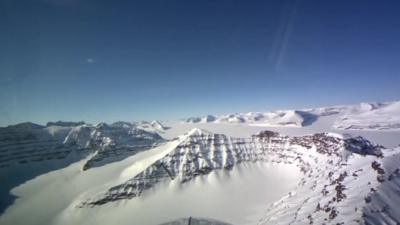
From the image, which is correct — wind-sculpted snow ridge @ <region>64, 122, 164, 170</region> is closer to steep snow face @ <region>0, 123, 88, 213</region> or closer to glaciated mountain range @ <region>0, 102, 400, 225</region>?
glaciated mountain range @ <region>0, 102, 400, 225</region>

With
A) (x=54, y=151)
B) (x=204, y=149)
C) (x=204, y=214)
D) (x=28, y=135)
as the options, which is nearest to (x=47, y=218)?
(x=204, y=214)

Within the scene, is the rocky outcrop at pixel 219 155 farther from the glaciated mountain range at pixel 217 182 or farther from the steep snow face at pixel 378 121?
the steep snow face at pixel 378 121

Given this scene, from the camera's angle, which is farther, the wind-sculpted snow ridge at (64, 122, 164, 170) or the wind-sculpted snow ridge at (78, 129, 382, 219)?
the wind-sculpted snow ridge at (64, 122, 164, 170)

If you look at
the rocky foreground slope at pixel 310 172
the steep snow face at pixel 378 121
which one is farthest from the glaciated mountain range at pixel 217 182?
the steep snow face at pixel 378 121

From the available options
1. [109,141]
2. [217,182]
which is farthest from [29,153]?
[217,182]

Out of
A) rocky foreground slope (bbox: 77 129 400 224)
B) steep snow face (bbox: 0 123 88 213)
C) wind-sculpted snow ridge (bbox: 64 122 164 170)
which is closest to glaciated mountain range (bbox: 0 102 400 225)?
rocky foreground slope (bbox: 77 129 400 224)

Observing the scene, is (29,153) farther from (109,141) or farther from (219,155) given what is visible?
(219,155)
